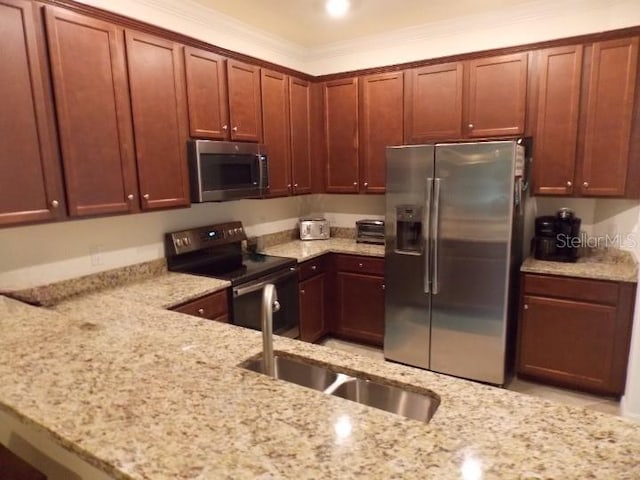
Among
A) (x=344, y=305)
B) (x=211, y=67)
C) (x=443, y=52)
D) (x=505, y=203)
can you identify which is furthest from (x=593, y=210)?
(x=211, y=67)

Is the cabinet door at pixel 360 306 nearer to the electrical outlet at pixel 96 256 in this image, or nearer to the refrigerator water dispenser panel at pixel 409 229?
the refrigerator water dispenser panel at pixel 409 229

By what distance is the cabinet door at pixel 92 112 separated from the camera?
6.28 ft

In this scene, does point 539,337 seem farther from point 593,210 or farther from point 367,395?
point 367,395

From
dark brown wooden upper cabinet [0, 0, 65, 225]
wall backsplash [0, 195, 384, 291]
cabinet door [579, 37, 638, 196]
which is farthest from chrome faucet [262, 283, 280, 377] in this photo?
cabinet door [579, 37, 638, 196]

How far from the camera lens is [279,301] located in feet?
9.94

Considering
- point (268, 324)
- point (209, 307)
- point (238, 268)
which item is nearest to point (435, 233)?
point (238, 268)

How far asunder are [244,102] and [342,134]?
105 centimetres

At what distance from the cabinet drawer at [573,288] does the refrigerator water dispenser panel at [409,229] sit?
0.80 metres

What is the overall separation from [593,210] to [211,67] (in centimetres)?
→ 305

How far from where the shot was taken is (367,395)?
50.5 inches

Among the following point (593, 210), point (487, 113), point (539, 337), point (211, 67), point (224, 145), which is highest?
point (211, 67)

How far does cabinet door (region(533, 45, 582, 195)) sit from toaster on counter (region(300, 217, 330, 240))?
1908 mm

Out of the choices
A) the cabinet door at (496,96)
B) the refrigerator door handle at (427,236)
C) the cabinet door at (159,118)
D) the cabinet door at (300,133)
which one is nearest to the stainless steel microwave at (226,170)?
the cabinet door at (159,118)

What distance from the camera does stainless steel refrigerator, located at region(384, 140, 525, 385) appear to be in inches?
106
